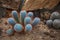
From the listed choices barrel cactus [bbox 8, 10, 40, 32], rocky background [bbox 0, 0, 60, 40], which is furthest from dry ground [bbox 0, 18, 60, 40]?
barrel cactus [bbox 8, 10, 40, 32]

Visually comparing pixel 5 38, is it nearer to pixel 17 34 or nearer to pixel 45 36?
pixel 17 34

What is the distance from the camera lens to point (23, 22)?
2635 millimetres

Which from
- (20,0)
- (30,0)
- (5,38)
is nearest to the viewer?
(5,38)

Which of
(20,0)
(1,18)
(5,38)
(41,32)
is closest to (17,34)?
(5,38)

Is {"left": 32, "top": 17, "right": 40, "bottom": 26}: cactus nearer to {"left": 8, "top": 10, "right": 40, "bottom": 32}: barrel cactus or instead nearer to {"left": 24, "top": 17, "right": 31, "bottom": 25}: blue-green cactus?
{"left": 8, "top": 10, "right": 40, "bottom": 32}: barrel cactus

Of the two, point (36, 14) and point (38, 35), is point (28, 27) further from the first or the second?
point (36, 14)

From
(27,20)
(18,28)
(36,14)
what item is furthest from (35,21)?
(36,14)

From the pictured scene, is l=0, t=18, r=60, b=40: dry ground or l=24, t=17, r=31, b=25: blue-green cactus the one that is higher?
l=24, t=17, r=31, b=25: blue-green cactus

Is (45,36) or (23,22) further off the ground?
(23,22)

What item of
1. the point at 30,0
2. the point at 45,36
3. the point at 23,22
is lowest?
the point at 45,36

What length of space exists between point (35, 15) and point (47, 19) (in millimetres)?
239

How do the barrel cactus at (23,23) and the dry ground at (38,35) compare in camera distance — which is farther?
the dry ground at (38,35)

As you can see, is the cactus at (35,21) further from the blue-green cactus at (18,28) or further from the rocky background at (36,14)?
the blue-green cactus at (18,28)

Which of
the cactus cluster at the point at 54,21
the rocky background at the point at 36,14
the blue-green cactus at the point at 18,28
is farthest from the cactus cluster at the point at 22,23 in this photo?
→ the cactus cluster at the point at 54,21
